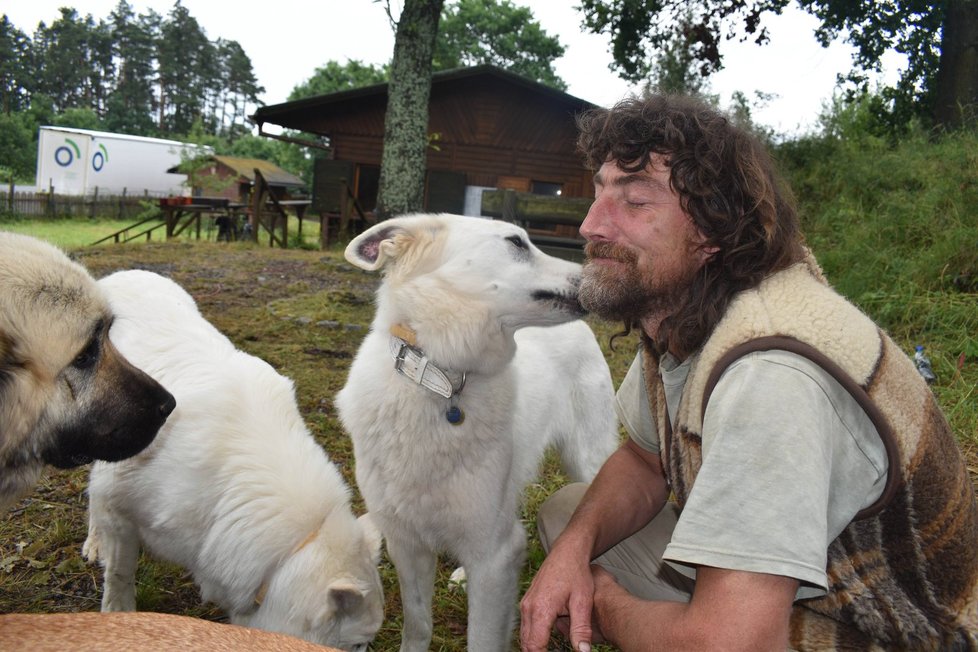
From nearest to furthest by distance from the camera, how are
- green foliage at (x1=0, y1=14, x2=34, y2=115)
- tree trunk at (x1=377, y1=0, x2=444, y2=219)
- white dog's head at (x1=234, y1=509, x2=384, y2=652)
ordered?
white dog's head at (x1=234, y1=509, x2=384, y2=652) → tree trunk at (x1=377, y1=0, x2=444, y2=219) → green foliage at (x1=0, y1=14, x2=34, y2=115)

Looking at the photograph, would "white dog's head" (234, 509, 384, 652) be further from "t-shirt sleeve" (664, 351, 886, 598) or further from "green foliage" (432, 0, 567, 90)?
"green foliage" (432, 0, 567, 90)

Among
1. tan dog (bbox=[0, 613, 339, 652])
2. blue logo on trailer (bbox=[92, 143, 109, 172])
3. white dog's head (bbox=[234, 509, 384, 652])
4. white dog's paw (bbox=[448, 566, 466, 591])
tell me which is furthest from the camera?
blue logo on trailer (bbox=[92, 143, 109, 172])

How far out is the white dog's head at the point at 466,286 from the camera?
2633 millimetres

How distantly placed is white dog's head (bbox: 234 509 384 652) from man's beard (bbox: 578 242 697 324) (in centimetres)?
114

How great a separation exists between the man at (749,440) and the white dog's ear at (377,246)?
88 centimetres

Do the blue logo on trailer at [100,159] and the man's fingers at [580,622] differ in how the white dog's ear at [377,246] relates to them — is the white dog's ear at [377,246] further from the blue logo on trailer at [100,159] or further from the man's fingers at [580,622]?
the blue logo on trailer at [100,159]

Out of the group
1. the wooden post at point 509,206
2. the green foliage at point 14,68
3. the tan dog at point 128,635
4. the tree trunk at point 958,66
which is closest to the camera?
the tan dog at point 128,635

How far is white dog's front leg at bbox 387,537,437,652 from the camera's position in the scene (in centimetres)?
262

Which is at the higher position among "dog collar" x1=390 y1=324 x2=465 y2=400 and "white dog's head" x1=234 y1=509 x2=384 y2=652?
"dog collar" x1=390 y1=324 x2=465 y2=400

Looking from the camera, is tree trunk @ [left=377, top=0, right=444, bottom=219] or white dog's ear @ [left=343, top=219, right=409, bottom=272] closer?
white dog's ear @ [left=343, top=219, right=409, bottom=272]

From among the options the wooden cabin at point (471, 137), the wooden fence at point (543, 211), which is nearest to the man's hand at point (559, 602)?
the wooden fence at point (543, 211)

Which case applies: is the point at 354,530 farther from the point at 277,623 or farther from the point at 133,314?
Answer: the point at 133,314

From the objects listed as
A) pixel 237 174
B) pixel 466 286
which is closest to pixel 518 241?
pixel 466 286

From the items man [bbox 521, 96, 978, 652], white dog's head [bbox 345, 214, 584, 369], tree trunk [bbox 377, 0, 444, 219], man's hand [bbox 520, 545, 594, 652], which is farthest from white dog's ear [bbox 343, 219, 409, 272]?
tree trunk [bbox 377, 0, 444, 219]
